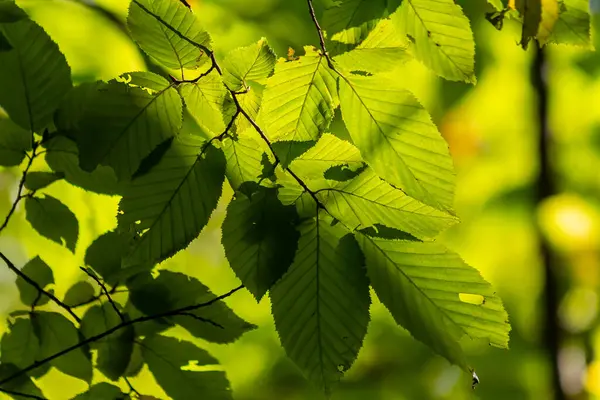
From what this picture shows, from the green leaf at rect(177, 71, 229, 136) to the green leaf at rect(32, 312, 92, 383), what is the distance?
363 mm

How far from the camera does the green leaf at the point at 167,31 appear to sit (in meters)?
0.56

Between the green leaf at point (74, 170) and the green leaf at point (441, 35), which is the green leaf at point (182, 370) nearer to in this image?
the green leaf at point (74, 170)

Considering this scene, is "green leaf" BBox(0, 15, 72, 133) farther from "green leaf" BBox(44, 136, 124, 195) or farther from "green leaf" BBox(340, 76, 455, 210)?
"green leaf" BBox(340, 76, 455, 210)

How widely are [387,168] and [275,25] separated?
67.3 inches

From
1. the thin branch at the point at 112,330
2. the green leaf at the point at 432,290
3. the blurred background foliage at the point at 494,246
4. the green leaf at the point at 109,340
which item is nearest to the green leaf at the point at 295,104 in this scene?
the green leaf at the point at 432,290

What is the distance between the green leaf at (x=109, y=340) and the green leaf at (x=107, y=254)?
0.17ft

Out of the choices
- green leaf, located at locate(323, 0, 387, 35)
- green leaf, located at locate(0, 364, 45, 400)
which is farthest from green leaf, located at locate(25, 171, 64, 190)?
green leaf, located at locate(323, 0, 387, 35)

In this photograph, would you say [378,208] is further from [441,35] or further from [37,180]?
[37,180]

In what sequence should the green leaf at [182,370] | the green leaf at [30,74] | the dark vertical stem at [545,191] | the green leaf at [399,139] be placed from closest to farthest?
the green leaf at [399,139] < the green leaf at [30,74] < the green leaf at [182,370] < the dark vertical stem at [545,191]

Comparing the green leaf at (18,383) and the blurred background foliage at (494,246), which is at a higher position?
the green leaf at (18,383)

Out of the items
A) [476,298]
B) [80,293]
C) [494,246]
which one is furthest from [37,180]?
[494,246]

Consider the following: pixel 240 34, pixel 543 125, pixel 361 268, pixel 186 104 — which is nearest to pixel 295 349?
pixel 361 268

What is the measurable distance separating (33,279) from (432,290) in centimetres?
Result: 56

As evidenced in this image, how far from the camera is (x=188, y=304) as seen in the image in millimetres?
745
